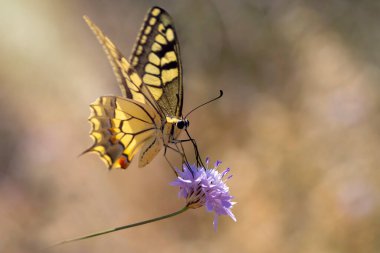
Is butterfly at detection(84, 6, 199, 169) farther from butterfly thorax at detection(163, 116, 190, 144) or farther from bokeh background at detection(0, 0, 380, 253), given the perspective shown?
Result: bokeh background at detection(0, 0, 380, 253)

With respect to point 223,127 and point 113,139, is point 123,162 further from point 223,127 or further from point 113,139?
point 223,127

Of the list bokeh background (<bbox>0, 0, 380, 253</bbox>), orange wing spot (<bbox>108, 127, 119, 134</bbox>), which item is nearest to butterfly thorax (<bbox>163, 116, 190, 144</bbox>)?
orange wing spot (<bbox>108, 127, 119, 134</bbox>)

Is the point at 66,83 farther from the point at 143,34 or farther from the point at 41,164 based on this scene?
the point at 143,34

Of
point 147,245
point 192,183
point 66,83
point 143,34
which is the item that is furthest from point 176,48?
point 66,83

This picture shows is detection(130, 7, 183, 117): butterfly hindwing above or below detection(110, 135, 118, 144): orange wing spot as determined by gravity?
above

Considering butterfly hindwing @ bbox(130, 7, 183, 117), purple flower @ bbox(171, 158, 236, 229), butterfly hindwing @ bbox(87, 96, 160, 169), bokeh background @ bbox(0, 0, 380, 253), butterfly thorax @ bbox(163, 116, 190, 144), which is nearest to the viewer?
butterfly hindwing @ bbox(87, 96, 160, 169)

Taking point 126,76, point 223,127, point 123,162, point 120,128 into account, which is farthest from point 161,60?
point 223,127
